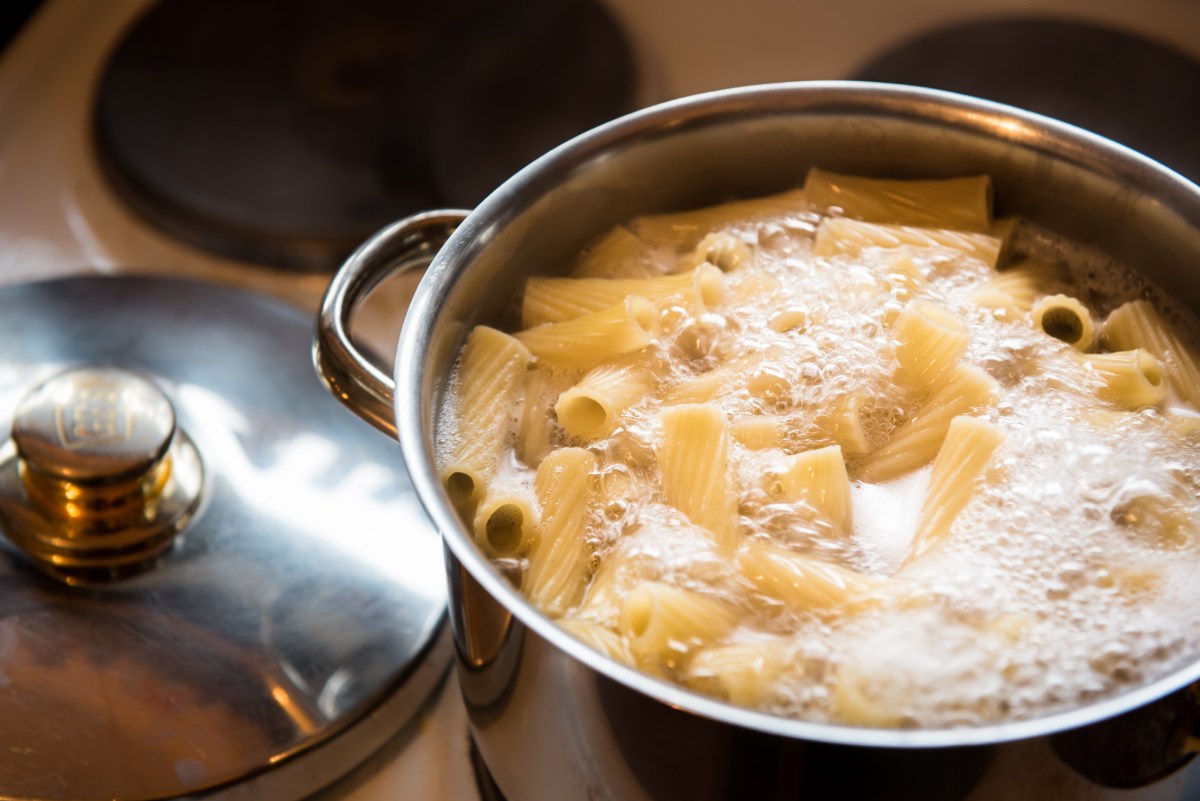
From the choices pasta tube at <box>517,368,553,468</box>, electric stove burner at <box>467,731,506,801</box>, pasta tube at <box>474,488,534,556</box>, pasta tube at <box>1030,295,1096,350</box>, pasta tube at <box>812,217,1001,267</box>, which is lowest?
electric stove burner at <box>467,731,506,801</box>

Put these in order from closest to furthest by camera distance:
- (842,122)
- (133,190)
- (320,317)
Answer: (320,317), (842,122), (133,190)

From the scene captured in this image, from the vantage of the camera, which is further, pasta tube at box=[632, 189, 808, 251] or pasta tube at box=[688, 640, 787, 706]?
pasta tube at box=[632, 189, 808, 251]

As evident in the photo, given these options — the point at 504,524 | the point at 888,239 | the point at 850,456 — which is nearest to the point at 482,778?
the point at 504,524

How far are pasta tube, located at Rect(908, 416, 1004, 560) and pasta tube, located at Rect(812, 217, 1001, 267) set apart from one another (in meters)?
0.17

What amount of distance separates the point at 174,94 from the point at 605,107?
416 mm

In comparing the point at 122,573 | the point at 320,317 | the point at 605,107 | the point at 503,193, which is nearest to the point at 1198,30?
the point at 605,107

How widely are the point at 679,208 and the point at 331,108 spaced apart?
0.50 m

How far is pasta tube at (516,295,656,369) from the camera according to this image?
724mm

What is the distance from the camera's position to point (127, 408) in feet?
2.67

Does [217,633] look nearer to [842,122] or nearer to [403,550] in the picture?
[403,550]

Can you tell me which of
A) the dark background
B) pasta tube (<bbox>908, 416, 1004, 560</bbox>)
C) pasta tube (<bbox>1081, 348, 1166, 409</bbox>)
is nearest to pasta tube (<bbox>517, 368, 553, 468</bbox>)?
pasta tube (<bbox>908, 416, 1004, 560</bbox>)

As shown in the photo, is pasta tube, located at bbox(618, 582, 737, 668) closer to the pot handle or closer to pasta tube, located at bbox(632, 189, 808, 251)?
the pot handle

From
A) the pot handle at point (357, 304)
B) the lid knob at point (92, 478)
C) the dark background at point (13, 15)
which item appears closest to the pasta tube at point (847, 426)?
the pot handle at point (357, 304)

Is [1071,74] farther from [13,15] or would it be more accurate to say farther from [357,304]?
[13,15]
